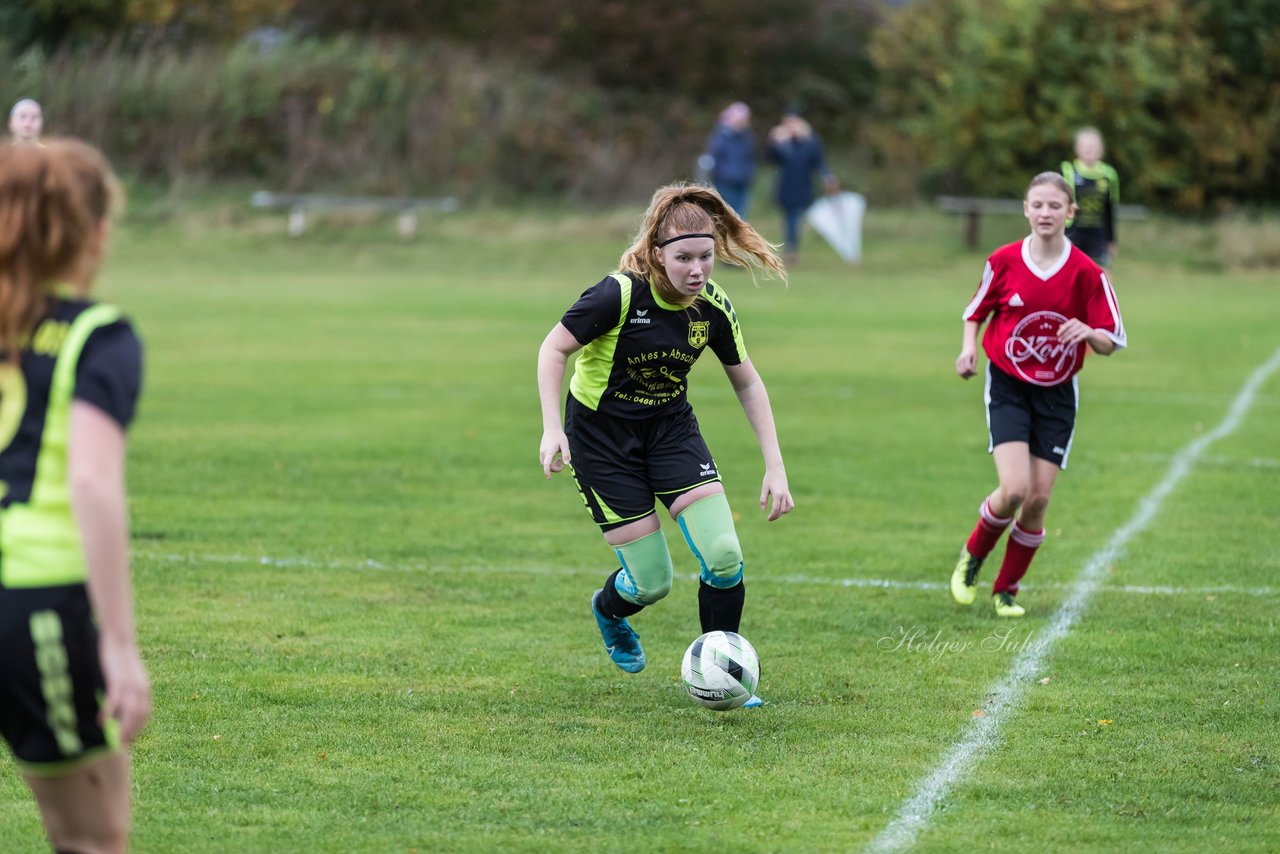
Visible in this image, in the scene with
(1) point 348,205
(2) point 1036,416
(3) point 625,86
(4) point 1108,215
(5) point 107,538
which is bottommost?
(1) point 348,205

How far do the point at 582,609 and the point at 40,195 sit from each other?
473 centimetres

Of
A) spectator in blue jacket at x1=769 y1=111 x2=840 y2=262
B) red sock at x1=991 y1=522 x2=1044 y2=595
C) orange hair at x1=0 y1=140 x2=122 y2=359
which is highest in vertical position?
orange hair at x1=0 y1=140 x2=122 y2=359

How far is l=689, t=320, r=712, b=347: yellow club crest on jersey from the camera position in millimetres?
5902

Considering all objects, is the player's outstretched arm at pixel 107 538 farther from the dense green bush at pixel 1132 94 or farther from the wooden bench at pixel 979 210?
the dense green bush at pixel 1132 94

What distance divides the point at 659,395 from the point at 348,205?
26348 millimetres

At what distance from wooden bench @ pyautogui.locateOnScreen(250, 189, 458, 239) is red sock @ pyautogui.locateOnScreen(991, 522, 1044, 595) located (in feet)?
77.2

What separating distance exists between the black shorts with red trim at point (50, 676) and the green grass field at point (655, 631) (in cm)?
153

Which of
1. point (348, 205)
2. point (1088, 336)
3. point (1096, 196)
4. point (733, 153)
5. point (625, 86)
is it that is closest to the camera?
point (1088, 336)

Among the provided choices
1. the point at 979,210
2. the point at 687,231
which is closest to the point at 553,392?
the point at 687,231

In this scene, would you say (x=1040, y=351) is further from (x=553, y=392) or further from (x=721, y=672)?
(x=553, y=392)

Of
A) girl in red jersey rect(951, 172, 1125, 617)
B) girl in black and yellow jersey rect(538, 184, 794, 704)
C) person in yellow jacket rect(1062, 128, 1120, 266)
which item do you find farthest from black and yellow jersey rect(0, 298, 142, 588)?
person in yellow jacket rect(1062, 128, 1120, 266)

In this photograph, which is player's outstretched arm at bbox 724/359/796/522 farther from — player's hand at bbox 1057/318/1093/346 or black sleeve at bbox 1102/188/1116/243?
black sleeve at bbox 1102/188/1116/243

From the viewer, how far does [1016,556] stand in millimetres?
7586

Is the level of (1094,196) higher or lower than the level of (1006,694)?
higher
